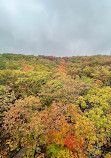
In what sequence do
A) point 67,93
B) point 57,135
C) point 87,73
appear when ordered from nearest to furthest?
point 57,135
point 67,93
point 87,73

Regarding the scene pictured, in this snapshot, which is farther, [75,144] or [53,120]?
[53,120]

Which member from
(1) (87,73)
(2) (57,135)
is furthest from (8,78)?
(1) (87,73)

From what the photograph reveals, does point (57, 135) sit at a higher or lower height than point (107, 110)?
lower

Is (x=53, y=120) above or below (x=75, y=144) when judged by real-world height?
above

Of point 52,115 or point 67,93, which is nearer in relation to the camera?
point 52,115

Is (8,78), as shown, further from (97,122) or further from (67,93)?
(97,122)

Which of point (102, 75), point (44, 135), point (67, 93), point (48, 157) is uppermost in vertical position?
point (102, 75)

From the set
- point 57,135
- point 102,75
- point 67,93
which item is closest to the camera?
point 57,135

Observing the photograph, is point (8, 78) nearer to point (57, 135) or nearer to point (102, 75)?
point (57, 135)

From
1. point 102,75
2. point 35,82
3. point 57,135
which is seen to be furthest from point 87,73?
point 57,135
